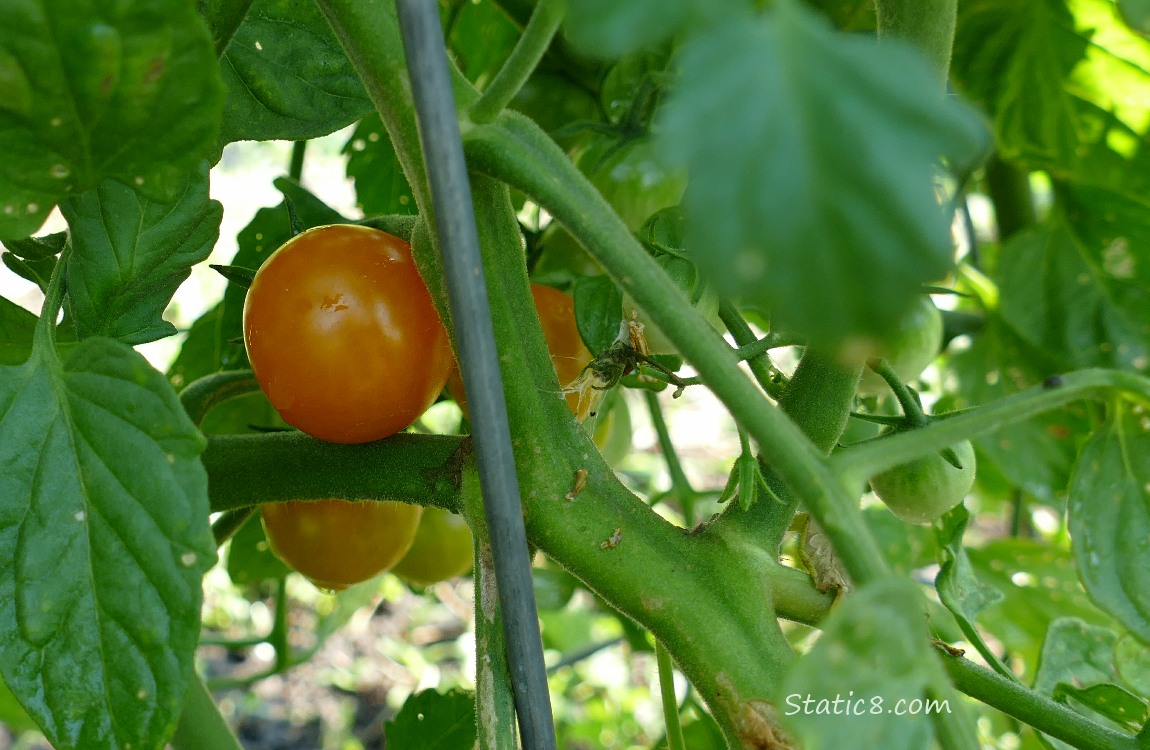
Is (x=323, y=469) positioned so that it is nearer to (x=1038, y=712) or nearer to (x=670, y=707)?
(x=670, y=707)

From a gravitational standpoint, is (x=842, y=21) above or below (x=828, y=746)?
above

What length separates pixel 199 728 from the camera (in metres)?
0.58

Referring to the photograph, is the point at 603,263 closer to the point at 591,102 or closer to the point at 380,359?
the point at 380,359

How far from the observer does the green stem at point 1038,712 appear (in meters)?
0.42

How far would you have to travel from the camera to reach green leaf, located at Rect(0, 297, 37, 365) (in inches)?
19.9

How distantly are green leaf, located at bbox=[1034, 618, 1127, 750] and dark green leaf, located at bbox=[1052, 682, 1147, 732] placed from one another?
0.11 meters

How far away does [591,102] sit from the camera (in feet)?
2.35

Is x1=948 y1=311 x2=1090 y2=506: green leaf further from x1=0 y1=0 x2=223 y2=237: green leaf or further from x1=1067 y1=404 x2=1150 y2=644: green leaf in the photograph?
x1=0 y1=0 x2=223 y2=237: green leaf

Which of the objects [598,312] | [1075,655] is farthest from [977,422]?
[1075,655]

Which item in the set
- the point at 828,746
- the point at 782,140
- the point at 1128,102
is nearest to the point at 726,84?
the point at 782,140

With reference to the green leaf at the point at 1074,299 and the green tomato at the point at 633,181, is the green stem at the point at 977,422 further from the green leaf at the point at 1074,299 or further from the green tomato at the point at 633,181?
the green leaf at the point at 1074,299

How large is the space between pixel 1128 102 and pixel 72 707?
895mm

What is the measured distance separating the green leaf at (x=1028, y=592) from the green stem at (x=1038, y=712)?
52cm

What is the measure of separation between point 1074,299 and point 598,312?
60 centimetres
